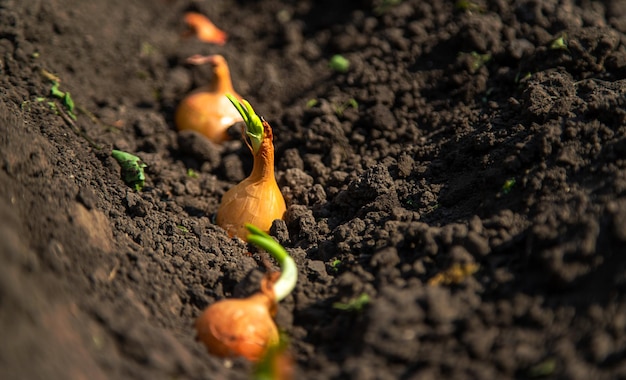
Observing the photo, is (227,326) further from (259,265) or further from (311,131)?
(311,131)

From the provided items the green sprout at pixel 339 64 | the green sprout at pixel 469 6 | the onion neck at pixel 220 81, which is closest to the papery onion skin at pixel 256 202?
the onion neck at pixel 220 81

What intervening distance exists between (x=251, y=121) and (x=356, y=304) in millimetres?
1041

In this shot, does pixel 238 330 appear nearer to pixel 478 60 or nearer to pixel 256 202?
pixel 256 202

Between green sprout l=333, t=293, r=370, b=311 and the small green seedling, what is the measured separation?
4.43 ft

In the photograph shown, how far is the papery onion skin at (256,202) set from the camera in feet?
9.54

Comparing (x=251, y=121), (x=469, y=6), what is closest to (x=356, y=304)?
(x=251, y=121)

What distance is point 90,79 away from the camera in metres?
4.02

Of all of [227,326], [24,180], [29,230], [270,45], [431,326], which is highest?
[270,45]

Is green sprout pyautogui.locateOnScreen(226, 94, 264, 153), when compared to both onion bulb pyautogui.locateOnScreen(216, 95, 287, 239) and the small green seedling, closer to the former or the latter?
onion bulb pyautogui.locateOnScreen(216, 95, 287, 239)

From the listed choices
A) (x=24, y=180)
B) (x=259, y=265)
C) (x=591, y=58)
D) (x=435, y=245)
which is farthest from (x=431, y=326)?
(x=591, y=58)

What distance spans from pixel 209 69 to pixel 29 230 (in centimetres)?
245

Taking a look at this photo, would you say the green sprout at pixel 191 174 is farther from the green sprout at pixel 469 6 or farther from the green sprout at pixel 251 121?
the green sprout at pixel 469 6

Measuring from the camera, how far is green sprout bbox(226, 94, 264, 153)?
2734 mm

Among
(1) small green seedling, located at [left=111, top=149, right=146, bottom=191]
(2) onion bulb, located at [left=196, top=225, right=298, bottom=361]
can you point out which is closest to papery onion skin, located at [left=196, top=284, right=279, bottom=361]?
(2) onion bulb, located at [left=196, top=225, right=298, bottom=361]
